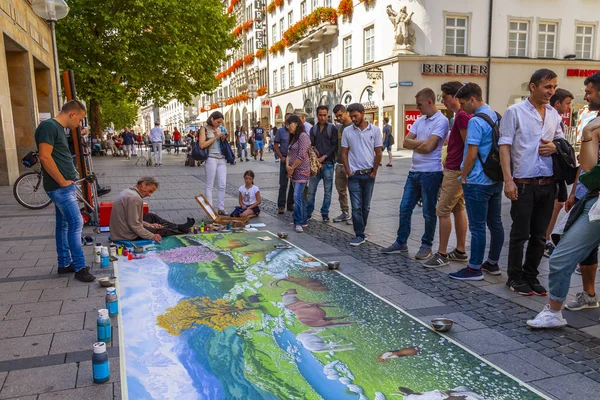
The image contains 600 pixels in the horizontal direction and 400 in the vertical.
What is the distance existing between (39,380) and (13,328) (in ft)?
3.42

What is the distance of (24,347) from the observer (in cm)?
352

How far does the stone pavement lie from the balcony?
25674mm

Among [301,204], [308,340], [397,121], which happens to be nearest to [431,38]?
[397,121]

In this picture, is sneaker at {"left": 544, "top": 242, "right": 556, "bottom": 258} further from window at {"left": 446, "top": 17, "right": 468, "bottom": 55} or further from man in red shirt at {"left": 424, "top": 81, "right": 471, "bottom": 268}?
window at {"left": 446, "top": 17, "right": 468, "bottom": 55}

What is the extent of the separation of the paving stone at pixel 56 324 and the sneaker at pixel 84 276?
34.7 inches

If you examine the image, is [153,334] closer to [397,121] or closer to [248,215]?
[248,215]

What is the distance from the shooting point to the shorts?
5449 mm

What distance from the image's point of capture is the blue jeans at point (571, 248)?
11.5ft

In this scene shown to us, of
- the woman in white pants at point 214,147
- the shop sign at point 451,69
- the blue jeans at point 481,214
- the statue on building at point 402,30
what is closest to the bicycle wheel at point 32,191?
the woman in white pants at point 214,147

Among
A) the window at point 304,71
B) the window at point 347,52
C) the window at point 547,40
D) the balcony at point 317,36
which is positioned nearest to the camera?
the window at point 547,40

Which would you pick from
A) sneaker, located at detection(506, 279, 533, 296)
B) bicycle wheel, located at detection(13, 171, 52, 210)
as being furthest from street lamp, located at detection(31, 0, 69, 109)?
sneaker, located at detection(506, 279, 533, 296)

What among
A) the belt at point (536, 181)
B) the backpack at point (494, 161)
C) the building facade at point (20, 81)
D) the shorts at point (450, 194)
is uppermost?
the building facade at point (20, 81)

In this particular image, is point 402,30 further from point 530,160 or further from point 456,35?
point 530,160

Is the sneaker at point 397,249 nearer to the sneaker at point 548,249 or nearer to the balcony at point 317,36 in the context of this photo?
the sneaker at point 548,249
